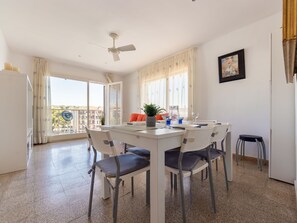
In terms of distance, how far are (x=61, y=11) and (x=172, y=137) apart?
2.66 m

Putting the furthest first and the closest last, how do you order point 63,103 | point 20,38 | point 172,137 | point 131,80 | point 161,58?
1. point 131,80
2. point 63,103
3. point 161,58
4. point 20,38
5. point 172,137

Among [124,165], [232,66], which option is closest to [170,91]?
Result: [232,66]

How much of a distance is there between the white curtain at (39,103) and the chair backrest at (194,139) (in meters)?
4.53

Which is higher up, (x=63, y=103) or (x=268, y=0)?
(x=268, y=0)

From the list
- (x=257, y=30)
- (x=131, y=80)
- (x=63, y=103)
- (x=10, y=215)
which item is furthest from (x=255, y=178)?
(x=63, y=103)

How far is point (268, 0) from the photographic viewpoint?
2.06 metres

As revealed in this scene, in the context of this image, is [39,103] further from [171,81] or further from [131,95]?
[171,81]

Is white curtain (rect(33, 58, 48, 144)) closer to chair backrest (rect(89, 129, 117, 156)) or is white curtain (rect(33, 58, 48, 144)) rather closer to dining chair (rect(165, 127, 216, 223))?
chair backrest (rect(89, 129, 117, 156))

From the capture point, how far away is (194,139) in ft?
3.67

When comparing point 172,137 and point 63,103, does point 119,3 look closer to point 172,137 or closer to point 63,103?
point 172,137

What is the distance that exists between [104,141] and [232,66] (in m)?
2.99

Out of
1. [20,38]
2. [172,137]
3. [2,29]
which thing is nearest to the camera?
[172,137]

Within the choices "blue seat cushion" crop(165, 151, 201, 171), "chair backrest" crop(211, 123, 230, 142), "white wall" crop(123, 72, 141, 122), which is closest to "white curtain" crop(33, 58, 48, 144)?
"white wall" crop(123, 72, 141, 122)

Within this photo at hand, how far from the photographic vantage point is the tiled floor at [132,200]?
127 cm
